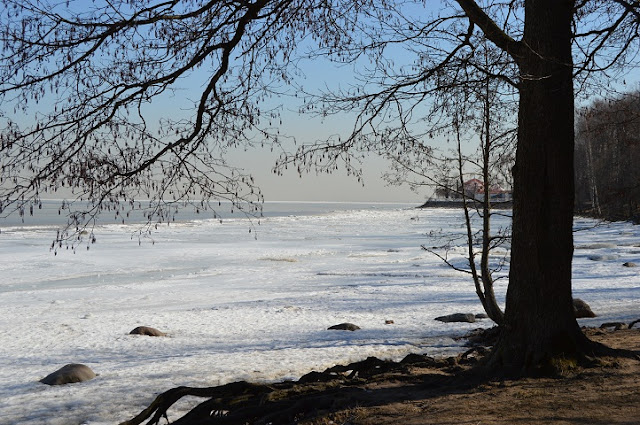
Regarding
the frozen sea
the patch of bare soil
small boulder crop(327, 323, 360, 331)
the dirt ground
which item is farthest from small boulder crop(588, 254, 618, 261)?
the dirt ground

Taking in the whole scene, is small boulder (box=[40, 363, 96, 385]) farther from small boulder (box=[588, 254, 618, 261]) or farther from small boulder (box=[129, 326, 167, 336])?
small boulder (box=[588, 254, 618, 261])

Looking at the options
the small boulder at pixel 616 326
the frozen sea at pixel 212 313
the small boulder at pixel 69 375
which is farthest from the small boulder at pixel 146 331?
the small boulder at pixel 616 326

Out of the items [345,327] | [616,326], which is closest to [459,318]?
[345,327]

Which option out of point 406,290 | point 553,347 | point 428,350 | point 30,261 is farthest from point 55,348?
point 30,261

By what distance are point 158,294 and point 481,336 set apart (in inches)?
433

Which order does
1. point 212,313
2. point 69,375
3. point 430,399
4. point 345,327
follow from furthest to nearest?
1. point 212,313
2. point 345,327
3. point 69,375
4. point 430,399

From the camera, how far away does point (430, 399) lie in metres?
6.67

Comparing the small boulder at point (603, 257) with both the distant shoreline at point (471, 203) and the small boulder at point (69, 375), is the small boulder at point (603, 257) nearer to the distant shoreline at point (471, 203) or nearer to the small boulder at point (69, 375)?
the distant shoreline at point (471, 203)

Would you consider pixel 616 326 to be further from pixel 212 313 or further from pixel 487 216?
pixel 212 313

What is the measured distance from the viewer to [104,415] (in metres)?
8.41

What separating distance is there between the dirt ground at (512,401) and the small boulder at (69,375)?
478cm

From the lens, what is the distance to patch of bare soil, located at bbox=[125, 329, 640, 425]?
5.91 metres

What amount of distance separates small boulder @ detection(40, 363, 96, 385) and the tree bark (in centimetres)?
601

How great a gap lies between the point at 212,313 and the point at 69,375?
6480mm
